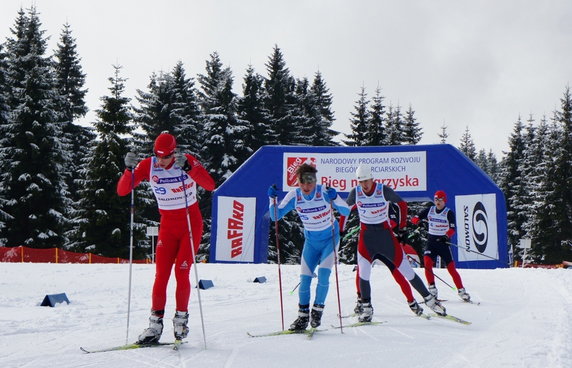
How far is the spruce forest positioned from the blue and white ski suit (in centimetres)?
2125

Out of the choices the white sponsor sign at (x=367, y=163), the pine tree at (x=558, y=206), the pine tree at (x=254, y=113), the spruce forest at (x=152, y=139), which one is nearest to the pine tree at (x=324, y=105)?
the spruce forest at (x=152, y=139)

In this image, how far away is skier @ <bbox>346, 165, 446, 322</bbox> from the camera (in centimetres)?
623

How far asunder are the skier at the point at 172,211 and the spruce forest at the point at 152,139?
849 inches

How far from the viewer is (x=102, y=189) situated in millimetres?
25609

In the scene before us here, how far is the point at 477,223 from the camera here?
60.3 feet

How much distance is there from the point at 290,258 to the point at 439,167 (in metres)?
14.5

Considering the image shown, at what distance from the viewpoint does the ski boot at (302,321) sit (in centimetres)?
539

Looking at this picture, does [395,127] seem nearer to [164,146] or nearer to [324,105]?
[324,105]

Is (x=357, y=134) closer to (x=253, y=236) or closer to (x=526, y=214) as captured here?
(x=526, y=214)

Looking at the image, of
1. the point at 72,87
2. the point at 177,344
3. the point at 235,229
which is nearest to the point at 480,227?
the point at 235,229

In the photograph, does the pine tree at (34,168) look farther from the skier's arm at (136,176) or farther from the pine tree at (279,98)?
the skier's arm at (136,176)

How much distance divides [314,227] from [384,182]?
44.5 feet

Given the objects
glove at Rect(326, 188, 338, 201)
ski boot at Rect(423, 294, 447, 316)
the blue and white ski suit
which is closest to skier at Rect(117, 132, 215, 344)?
the blue and white ski suit

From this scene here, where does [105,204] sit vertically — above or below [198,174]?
above
